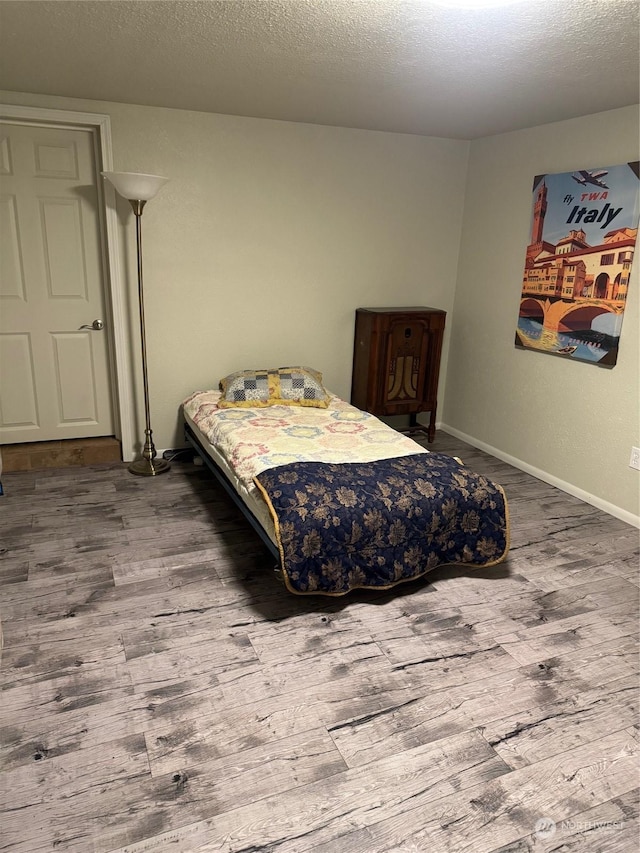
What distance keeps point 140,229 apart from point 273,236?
0.94 metres

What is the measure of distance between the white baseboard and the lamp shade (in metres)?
2.87

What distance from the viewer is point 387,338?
427 cm

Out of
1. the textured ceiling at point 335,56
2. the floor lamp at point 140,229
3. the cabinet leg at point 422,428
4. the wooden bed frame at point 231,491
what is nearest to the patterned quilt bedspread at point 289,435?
the wooden bed frame at point 231,491

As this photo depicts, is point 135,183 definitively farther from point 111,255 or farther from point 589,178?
point 589,178

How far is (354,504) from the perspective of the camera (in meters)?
2.51

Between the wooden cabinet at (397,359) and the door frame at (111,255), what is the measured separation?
1659 millimetres

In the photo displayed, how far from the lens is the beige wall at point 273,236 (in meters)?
3.78

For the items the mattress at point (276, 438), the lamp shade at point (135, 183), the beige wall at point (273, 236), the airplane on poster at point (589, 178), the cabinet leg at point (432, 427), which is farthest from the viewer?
the cabinet leg at point (432, 427)

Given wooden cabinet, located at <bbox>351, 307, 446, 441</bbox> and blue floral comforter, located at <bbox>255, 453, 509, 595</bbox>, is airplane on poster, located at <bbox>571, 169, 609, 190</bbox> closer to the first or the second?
wooden cabinet, located at <bbox>351, 307, 446, 441</bbox>

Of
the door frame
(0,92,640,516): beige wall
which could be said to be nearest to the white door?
the door frame

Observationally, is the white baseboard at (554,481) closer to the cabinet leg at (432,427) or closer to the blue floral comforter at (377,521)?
the cabinet leg at (432,427)

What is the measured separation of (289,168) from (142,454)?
2.19 m

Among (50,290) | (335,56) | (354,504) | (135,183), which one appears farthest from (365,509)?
(50,290)

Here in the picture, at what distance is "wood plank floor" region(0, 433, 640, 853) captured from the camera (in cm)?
163
